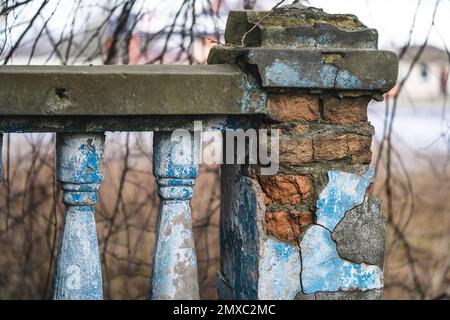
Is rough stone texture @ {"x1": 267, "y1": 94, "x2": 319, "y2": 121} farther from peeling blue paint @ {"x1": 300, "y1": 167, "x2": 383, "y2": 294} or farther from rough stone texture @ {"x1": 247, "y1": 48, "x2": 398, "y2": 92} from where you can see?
peeling blue paint @ {"x1": 300, "y1": 167, "x2": 383, "y2": 294}

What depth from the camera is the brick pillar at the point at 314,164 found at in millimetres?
2453

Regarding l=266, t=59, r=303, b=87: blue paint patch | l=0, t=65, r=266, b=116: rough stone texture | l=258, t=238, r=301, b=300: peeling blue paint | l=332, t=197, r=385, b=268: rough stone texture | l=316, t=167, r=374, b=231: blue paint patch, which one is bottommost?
l=258, t=238, r=301, b=300: peeling blue paint

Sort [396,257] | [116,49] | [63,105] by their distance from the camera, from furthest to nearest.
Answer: [396,257], [116,49], [63,105]

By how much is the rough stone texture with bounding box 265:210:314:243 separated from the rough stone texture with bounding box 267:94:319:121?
12.2 inches

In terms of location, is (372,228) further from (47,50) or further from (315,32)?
(47,50)

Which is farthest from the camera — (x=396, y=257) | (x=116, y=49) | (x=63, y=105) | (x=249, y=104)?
(x=396, y=257)

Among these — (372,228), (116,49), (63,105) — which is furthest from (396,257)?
(63,105)

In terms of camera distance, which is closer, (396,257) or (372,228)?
(372,228)

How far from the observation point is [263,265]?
8.05 feet

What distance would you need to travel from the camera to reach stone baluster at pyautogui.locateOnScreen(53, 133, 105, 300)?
2355 millimetres

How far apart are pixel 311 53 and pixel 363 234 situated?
624mm

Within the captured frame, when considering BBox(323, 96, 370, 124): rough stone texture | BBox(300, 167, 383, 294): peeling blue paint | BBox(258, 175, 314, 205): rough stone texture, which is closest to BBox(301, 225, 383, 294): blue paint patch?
BBox(300, 167, 383, 294): peeling blue paint
